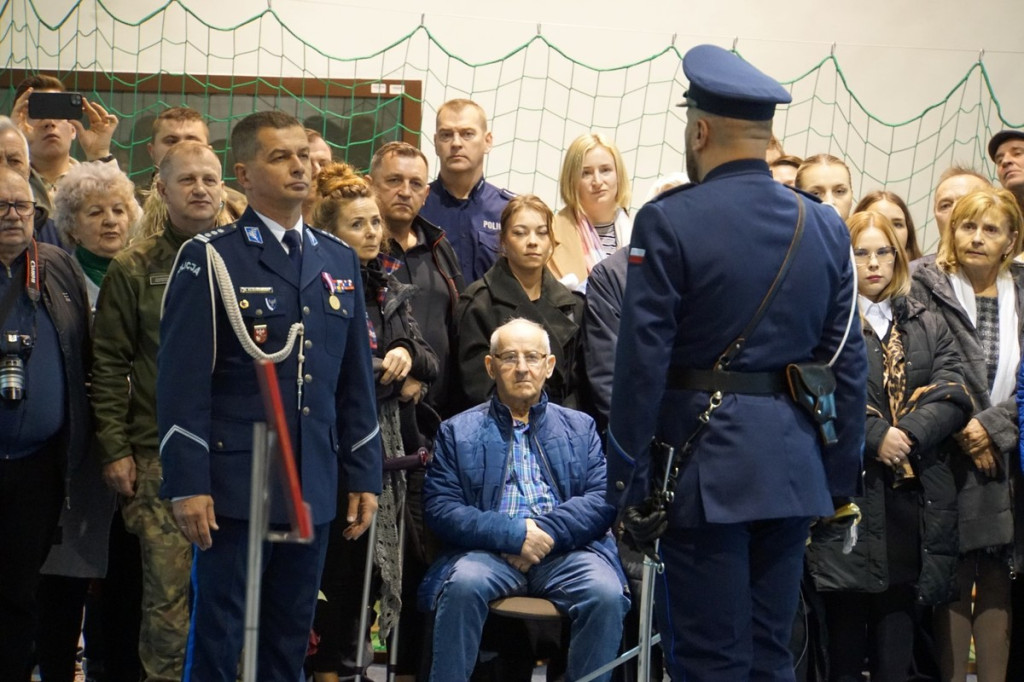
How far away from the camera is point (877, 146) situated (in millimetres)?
6598

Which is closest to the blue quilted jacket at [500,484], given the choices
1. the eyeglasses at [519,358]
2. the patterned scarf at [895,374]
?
the eyeglasses at [519,358]

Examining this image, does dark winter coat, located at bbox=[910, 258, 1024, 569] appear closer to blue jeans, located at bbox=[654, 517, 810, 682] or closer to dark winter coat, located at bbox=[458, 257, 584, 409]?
dark winter coat, located at bbox=[458, 257, 584, 409]

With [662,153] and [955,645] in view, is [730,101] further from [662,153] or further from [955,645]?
[662,153]

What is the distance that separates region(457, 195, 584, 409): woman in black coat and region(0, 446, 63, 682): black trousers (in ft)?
4.37

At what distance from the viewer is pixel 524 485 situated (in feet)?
12.7

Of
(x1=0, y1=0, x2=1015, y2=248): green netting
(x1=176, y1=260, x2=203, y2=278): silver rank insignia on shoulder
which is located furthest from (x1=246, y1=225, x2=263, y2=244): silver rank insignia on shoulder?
(x1=0, y1=0, x2=1015, y2=248): green netting

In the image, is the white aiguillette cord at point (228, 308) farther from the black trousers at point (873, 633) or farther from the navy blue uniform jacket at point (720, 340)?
the black trousers at point (873, 633)

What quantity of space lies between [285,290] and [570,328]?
1.41m

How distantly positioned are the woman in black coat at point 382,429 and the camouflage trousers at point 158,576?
1.56 ft

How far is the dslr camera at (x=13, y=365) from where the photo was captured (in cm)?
337

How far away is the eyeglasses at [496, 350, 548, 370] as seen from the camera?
3.90 metres

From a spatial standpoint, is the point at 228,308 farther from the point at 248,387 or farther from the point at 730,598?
the point at 730,598

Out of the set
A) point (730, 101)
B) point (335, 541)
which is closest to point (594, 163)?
point (335, 541)

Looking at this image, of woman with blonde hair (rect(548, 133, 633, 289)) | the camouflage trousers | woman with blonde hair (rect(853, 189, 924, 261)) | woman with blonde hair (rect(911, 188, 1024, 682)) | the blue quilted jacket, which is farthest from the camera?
woman with blonde hair (rect(548, 133, 633, 289))
